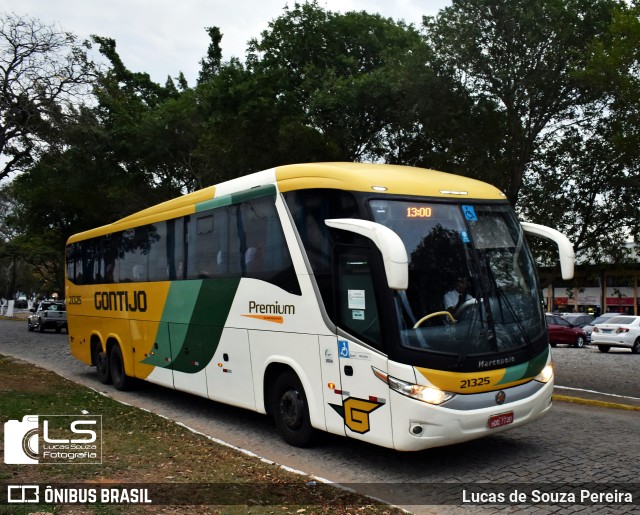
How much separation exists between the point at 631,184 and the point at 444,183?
49.1 feet

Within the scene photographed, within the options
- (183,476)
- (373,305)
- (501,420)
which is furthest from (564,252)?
(183,476)

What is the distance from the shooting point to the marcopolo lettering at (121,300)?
41.7ft

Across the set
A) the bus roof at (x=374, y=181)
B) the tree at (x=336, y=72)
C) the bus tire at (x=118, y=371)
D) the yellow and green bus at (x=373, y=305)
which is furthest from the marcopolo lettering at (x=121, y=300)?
the tree at (x=336, y=72)

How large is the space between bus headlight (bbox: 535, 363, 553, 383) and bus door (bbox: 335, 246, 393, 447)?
6.59ft

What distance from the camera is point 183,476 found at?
6926mm

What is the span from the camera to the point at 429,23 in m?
20.7

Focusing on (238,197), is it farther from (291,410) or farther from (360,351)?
(360,351)

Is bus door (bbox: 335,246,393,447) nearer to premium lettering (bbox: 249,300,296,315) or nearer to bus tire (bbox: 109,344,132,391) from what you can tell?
premium lettering (bbox: 249,300,296,315)

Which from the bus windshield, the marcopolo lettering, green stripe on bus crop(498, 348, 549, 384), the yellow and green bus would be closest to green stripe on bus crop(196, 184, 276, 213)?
the yellow and green bus

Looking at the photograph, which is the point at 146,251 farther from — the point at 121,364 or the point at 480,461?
the point at 480,461

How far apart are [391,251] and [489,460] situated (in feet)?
10.2

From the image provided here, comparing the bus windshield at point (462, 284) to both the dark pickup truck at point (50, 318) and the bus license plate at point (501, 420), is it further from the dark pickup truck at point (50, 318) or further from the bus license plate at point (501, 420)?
the dark pickup truck at point (50, 318)

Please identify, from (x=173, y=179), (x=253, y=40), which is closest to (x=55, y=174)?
(x=173, y=179)

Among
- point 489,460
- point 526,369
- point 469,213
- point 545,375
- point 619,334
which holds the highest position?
point 469,213
